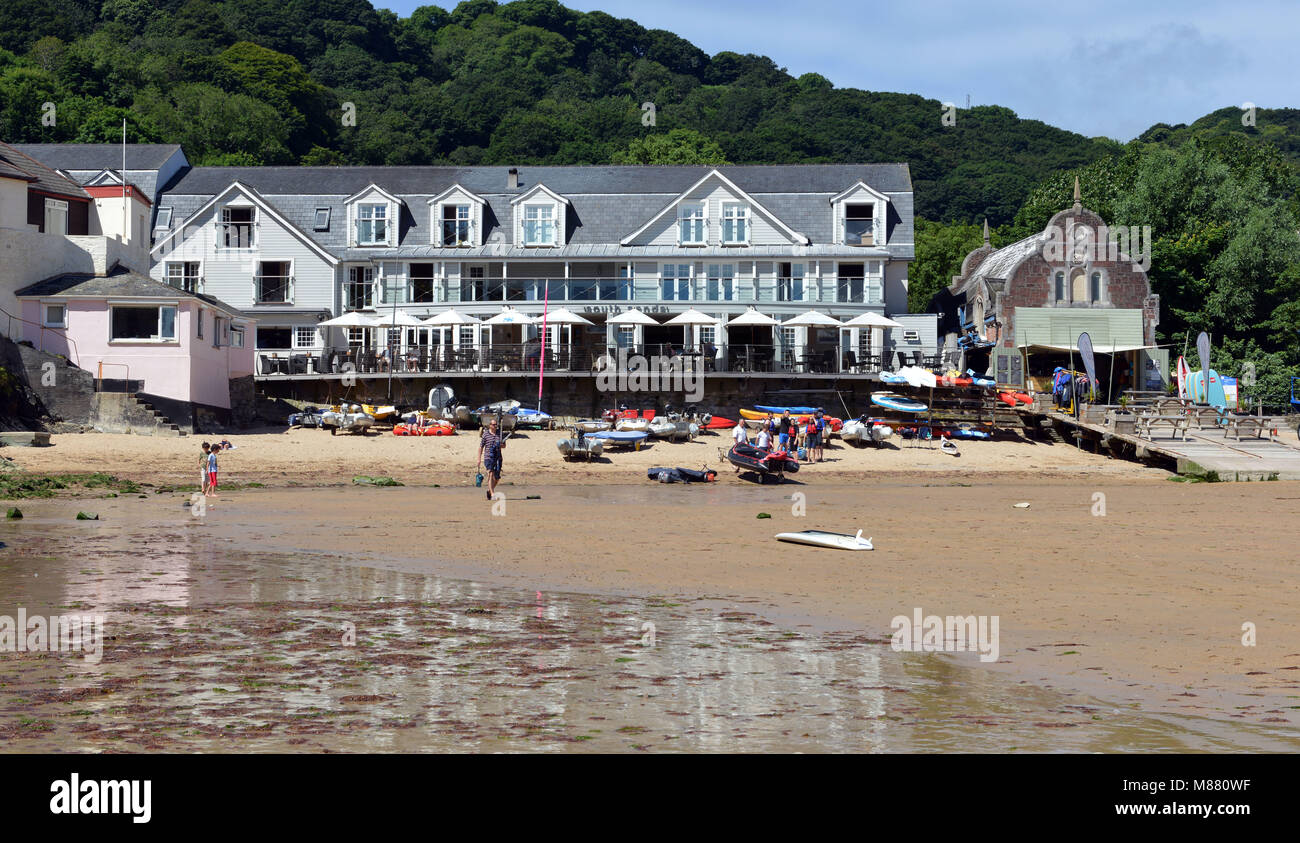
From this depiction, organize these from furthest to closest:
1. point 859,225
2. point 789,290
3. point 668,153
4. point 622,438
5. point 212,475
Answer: point 668,153
point 859,225
point 789,290
point 622,438
point 212,475

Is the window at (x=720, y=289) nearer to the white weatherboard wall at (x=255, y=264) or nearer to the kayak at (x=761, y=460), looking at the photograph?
the white weatherboard wall at (x=255, y=264)

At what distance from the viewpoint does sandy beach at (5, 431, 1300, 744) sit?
1342 centimetres

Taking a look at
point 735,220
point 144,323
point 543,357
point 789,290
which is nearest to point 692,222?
point 735,220

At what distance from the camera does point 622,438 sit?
39.8 meters

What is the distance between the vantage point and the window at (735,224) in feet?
185

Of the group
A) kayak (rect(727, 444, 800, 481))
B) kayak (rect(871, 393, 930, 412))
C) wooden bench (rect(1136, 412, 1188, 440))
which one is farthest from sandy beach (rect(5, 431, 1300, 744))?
kayak (rect(871, 393, 930, 412))

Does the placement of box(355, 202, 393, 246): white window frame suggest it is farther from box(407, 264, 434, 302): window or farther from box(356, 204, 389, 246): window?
box(407, 264, 434, 302): window

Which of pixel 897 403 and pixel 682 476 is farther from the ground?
pixel 897 403

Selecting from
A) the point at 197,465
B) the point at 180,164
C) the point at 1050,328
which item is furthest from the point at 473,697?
the point at 180,164

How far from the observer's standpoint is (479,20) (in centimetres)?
15975

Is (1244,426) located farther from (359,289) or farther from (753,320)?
(359,289)

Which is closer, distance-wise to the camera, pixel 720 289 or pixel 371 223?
pixel 720 289

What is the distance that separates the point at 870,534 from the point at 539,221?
119ft
